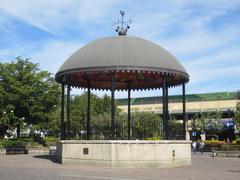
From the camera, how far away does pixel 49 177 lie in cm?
1688

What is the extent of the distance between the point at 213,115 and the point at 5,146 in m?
49.1

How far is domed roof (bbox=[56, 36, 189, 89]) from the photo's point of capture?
76.4 ft

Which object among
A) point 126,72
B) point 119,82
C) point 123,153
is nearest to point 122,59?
point 126,72

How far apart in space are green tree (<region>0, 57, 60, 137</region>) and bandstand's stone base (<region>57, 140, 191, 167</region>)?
78.8ft

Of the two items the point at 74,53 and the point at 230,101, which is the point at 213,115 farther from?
the point at 74,53

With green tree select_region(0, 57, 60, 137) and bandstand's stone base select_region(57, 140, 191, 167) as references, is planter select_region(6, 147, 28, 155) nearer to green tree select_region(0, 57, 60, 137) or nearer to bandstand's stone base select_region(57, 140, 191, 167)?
green tree select_region(0, 57, 60, 137)

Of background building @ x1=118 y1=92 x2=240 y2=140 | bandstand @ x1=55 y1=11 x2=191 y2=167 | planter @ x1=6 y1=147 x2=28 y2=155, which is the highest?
background building @ x1=118 y1=92 x2=240 y2=140

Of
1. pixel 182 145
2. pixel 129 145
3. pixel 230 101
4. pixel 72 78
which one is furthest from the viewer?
pixel 230 101

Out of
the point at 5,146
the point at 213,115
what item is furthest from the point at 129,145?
the point at 213,115

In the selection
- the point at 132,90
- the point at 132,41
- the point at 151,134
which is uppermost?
the point at 132,41

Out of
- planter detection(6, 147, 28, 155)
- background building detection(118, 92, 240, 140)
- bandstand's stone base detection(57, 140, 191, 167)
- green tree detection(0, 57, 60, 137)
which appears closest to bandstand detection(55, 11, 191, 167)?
bandstand's stone base detection(57, 140, 191, 167)

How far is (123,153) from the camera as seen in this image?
2225 centimetres

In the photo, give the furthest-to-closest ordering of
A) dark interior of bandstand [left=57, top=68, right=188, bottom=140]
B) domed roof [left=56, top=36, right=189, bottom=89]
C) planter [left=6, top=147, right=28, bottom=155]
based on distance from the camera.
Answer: planter [left=6, top=147, right=28, bottom=155], dark interior of bandstand [left=57, top=68, right=188, bottom=140], domed roof [left=56, top=36, right=189, bottom=89]

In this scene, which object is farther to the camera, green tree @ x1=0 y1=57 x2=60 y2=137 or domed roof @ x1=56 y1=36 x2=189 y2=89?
green tree @ x1=0 y1=57 x2=60 y2=137
